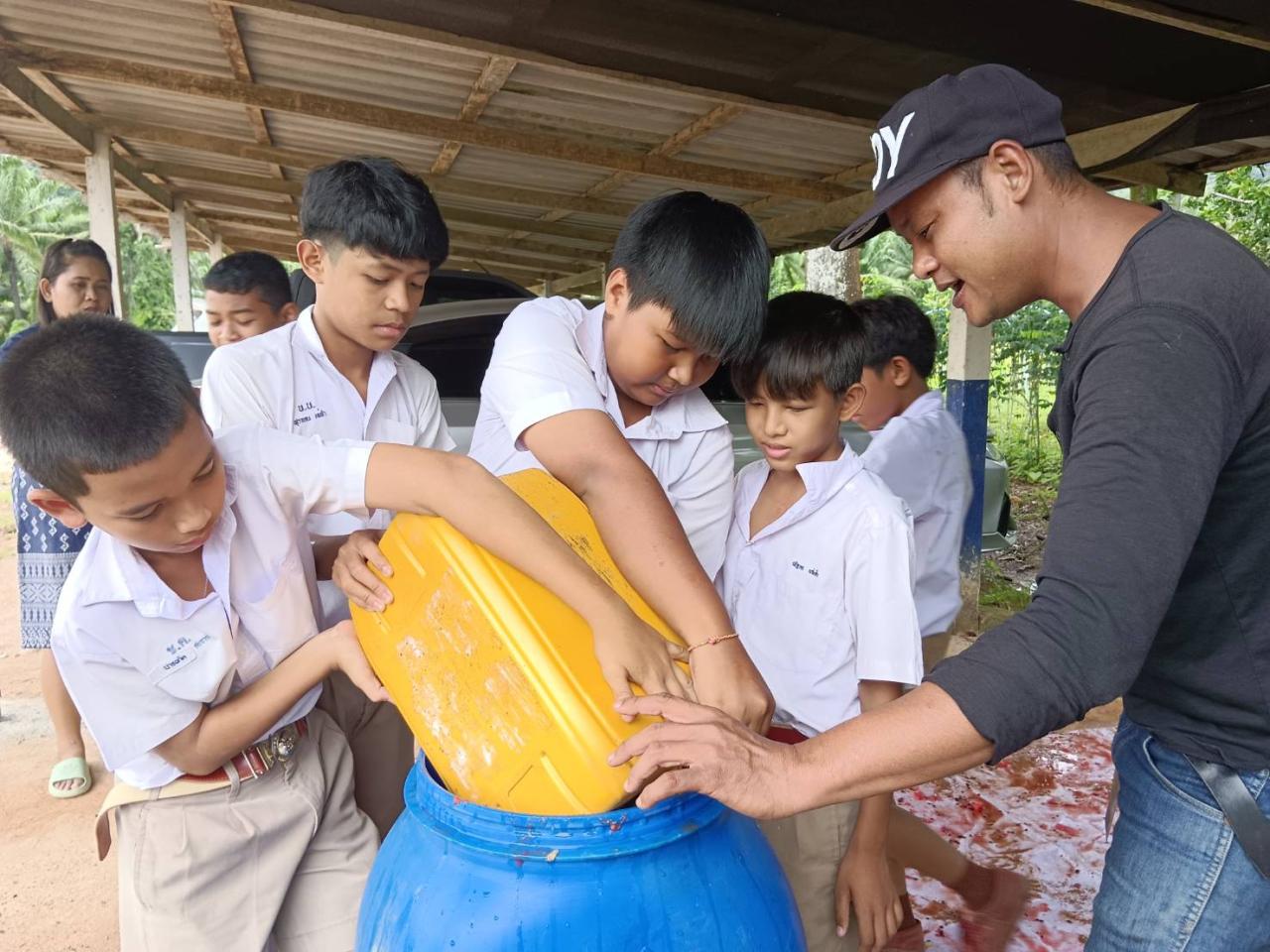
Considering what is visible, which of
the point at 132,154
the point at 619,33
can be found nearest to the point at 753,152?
the point at 619,33


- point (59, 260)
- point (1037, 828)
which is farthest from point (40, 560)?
point (1037, 828)

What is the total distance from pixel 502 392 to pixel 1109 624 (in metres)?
0.93

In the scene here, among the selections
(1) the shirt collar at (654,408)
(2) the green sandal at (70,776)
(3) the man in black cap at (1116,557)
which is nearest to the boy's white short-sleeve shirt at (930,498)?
(1) the shirt collar at (654,408)

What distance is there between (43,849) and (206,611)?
7.14ft

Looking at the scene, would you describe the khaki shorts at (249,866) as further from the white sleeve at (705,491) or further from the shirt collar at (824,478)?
the shirt collar at (824,478)

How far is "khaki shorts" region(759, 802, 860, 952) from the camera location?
1.61 meters

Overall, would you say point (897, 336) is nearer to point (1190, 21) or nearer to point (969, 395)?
point (1190, 21)

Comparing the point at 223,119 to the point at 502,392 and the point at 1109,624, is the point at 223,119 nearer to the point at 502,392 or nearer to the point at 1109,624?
the point at 502,392

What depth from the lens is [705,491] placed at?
5.37ft

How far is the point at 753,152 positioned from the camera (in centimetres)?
506

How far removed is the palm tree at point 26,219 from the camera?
26969 millimetres

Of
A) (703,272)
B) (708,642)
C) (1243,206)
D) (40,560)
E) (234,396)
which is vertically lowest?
(40,560)

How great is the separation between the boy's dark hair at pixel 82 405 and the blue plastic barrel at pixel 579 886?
615mm

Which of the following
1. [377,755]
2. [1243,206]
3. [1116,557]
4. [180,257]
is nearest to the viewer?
[1116,557]
